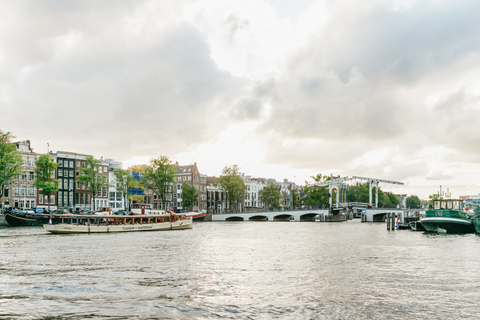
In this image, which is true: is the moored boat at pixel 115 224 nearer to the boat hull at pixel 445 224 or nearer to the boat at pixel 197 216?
the boat hull at pixel 445 224

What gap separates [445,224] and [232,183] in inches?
3097

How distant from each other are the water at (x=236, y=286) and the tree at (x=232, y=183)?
101945 millimetres

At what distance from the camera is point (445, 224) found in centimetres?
6353

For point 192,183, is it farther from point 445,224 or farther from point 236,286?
point 236,286

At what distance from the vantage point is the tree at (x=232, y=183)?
13650 centimetres

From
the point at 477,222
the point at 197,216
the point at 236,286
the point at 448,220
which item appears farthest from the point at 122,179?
the point at 236,286

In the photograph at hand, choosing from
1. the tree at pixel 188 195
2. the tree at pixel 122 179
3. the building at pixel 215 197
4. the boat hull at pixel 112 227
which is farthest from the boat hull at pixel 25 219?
the building at pixel 215 197

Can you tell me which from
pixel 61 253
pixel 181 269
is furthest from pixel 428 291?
pixel 61 253

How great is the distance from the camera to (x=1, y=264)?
1086 inches

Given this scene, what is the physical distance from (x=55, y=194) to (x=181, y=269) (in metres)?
87.0

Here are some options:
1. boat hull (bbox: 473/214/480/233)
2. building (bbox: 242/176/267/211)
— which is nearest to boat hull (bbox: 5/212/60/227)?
boat hull (bbox: 473/214/480/233)

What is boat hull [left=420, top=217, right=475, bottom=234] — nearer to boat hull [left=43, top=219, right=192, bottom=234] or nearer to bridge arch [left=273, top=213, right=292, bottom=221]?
boat hull [left=43, top=219, right=192, bottom=234]

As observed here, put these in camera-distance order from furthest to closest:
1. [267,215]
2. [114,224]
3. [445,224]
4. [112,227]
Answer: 1. [267,215]
2. [114,224]
3. [445,224]
4. [112,227]

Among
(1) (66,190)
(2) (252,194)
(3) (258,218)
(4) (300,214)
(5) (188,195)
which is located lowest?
(3) (258,218)
